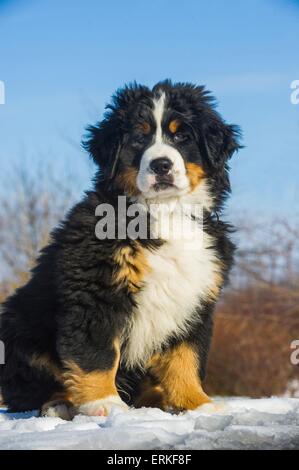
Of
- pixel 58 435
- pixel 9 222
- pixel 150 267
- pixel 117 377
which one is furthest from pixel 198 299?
pixel 9 222

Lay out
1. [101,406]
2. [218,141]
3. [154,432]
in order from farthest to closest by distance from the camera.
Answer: [218,141] → [101,406] → [154,432]

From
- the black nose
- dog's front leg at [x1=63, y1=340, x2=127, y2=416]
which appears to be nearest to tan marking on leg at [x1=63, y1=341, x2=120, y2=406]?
dog's front leg at [x1=63, y1=340, x2=127, y2=416]

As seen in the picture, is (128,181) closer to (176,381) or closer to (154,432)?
(176,381)

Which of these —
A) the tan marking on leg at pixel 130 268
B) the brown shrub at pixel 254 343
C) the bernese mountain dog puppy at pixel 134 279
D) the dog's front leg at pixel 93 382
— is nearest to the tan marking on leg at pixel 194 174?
the bernese mountain dog puppy at pixel 134 279

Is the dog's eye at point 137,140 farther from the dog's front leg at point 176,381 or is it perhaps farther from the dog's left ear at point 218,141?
the dog's front leg at point 176,381

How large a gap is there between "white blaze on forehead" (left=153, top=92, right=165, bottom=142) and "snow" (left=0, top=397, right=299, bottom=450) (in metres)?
1.95

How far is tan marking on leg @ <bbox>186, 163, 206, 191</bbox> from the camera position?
538cm

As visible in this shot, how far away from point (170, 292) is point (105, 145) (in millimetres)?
1239

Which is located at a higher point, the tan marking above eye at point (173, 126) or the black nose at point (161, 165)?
the tan marking above eye at point (173, 126)

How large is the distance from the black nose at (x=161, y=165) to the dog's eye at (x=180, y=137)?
0.33 meters

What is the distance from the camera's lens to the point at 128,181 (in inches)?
209

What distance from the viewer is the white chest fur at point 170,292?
512 cm
